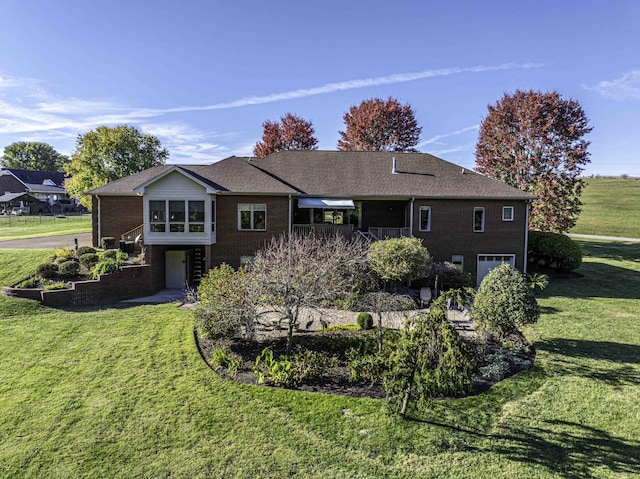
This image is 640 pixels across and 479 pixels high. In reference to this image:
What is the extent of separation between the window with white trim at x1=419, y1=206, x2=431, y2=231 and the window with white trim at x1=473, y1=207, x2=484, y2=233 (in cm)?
280

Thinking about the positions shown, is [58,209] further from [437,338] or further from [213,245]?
[437,338]

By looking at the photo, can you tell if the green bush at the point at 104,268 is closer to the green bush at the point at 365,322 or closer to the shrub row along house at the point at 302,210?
the shrub row along house at the point at 302,210

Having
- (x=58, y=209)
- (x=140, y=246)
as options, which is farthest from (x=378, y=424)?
(x=58, y=209)

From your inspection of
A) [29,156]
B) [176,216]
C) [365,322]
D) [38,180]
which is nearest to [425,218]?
[365,322]

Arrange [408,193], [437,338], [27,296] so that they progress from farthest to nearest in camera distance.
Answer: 1. [408,193]
2. [27,296]
3. [437,338]

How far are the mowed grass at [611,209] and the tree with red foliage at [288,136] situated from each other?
38028mm

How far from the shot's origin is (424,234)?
21.9 meters

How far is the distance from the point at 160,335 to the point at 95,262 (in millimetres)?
8886

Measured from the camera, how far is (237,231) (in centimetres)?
2094

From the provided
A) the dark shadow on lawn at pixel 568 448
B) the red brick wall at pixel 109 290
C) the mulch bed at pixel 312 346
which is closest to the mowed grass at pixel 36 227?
the red brick wall at pixel 109 290

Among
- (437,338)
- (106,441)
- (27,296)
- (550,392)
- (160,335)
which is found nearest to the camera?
(106,441)

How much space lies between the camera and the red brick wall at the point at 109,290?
16.9m

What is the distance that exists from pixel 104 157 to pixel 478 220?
41063mm

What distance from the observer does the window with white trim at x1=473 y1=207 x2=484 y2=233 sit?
869 inches
